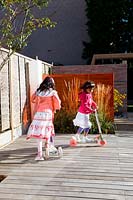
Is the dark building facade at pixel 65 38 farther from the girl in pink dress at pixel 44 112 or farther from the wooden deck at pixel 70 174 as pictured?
the girl in pink dress at pixel 44 112

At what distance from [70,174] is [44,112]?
144 centimetres

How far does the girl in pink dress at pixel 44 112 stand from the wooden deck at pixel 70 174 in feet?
1.38

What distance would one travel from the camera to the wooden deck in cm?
427

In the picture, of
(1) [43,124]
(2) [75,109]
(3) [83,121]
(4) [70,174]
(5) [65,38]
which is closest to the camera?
(4) [70,174]

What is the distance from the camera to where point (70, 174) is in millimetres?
5156

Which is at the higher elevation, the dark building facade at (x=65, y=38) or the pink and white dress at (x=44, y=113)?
the dark building facade at (x=65, y=38)

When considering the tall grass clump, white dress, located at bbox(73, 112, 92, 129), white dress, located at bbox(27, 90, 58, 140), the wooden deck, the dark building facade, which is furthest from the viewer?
the dark building facade

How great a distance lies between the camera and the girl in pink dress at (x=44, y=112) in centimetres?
613

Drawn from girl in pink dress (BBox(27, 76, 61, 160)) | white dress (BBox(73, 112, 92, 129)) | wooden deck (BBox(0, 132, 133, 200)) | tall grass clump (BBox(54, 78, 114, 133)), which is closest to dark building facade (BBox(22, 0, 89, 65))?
tall grass clump (BBox(54, 78, 114, 133))

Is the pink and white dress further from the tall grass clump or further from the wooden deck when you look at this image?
the tall grass clump

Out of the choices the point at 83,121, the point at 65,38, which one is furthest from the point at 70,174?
the point at 65,38

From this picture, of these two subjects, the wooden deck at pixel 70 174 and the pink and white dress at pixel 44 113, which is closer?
the wooden deck at pixel 70 174

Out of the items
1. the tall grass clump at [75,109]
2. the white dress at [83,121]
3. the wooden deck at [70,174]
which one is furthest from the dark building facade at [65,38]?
the wooden deck at [70,174]

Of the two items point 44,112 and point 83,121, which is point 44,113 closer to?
point 44,112
